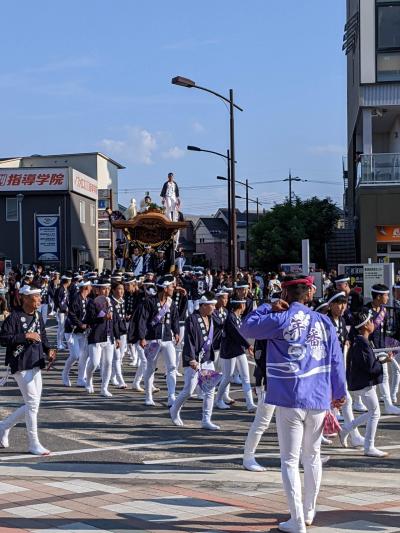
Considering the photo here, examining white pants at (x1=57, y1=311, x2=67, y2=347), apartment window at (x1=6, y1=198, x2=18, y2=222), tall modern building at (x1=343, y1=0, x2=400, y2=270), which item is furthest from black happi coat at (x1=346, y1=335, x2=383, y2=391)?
apartment window at (x1=6, y1=198, x2=18, y2=222)

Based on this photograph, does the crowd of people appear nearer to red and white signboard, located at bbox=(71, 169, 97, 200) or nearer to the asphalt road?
the asphalt road

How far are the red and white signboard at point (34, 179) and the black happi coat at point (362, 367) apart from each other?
163 ft

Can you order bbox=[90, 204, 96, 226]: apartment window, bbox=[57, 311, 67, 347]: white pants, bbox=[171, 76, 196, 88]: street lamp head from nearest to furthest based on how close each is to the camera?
bbox=[57, 311, 67, 347]: white pants → bbox=[171, 76, 196, 88]: street lamp head → bbox=[90, 204, 96, 226]: apartment window

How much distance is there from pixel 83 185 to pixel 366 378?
176 feet

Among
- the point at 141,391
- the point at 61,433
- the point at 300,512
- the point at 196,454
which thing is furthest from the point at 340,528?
the point at 141,391

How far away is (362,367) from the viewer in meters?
10.4

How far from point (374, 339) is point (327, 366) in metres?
6.19

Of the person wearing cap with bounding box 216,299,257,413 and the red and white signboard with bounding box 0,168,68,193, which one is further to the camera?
the red and white signboard with bounding box 0,168,68,193

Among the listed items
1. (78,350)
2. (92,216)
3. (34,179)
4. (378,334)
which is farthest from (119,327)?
(92,216)

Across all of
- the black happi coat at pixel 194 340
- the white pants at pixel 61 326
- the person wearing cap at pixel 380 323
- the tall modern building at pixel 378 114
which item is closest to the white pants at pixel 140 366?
the black happi coat at pixel 194 340

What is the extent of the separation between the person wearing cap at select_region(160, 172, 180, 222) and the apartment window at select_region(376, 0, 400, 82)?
9.57 metres

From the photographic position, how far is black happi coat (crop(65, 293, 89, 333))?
16.2 meters

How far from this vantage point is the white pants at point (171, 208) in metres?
31.0

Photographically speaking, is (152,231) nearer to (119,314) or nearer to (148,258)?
(148,258)
